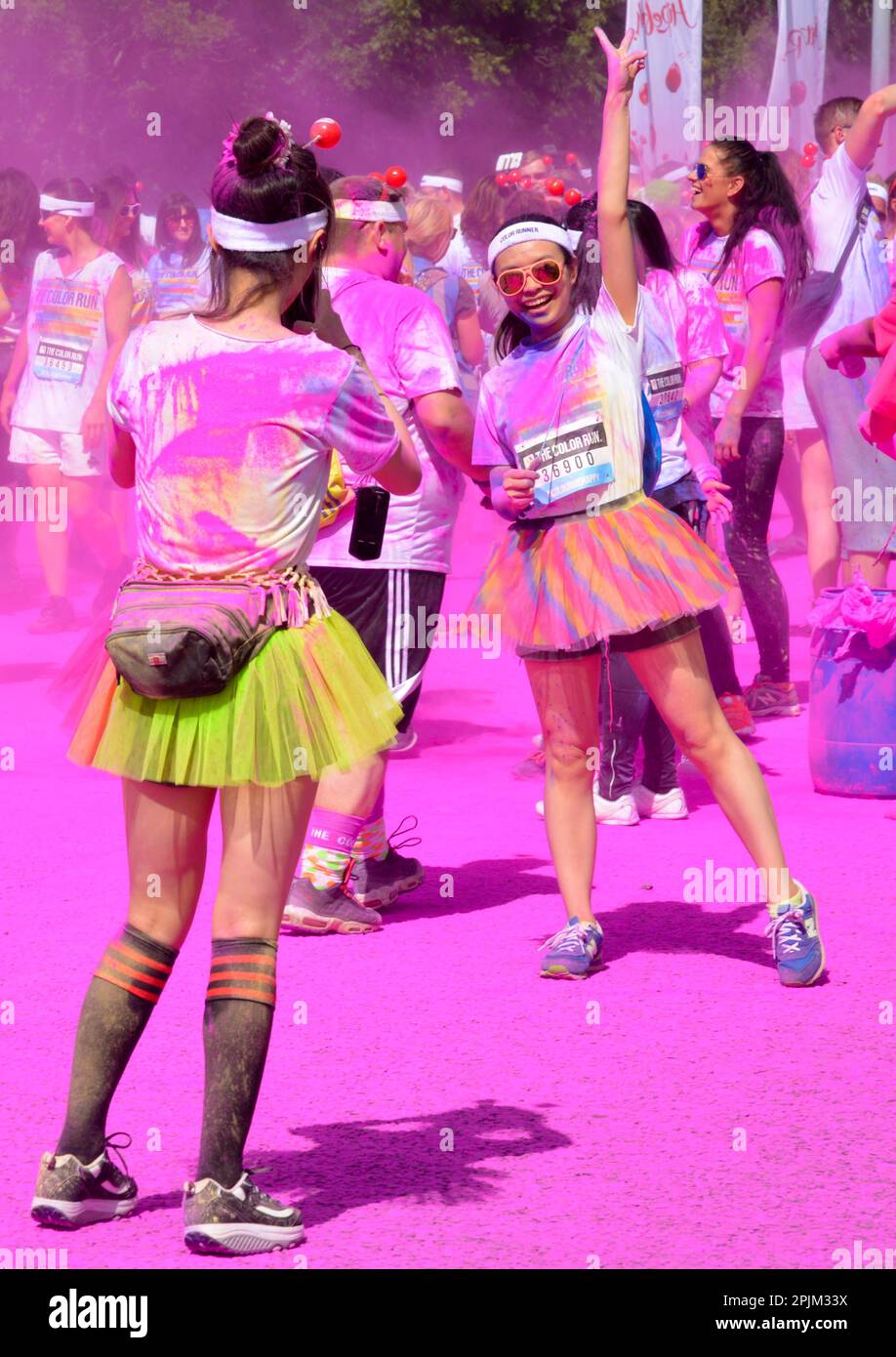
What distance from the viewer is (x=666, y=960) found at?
19.1 feet

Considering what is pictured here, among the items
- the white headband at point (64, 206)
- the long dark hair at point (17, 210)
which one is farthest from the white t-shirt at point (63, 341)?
the long dark hair at point (17, 210)

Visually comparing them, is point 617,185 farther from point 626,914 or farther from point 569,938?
point 626,914

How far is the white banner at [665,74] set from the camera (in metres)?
18.8

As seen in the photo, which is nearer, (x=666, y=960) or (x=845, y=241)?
(x=666, y=960)

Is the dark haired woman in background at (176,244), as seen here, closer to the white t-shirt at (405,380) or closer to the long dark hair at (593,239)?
the long dark hair at (593,239)

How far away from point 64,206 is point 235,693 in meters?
8.56

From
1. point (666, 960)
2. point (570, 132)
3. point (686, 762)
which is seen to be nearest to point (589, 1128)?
point (666, 960)

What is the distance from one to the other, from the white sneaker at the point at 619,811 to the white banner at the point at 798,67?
43.0 ft

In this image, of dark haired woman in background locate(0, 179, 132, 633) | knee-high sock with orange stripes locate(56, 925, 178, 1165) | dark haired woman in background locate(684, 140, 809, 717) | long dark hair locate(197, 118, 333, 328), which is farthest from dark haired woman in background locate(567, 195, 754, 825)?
dark haired woman in background locate(0, 179, 132, 633)

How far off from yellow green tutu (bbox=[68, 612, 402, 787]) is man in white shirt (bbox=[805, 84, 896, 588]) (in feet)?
17.8

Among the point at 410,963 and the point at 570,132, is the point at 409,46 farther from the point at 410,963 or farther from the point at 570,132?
the point at 410,963

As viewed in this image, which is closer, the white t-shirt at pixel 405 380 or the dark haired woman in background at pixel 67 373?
the white t-shirt at pixel 405 380

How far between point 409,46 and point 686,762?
2971 centimetres

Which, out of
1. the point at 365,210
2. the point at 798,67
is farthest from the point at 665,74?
the point at 365,210
